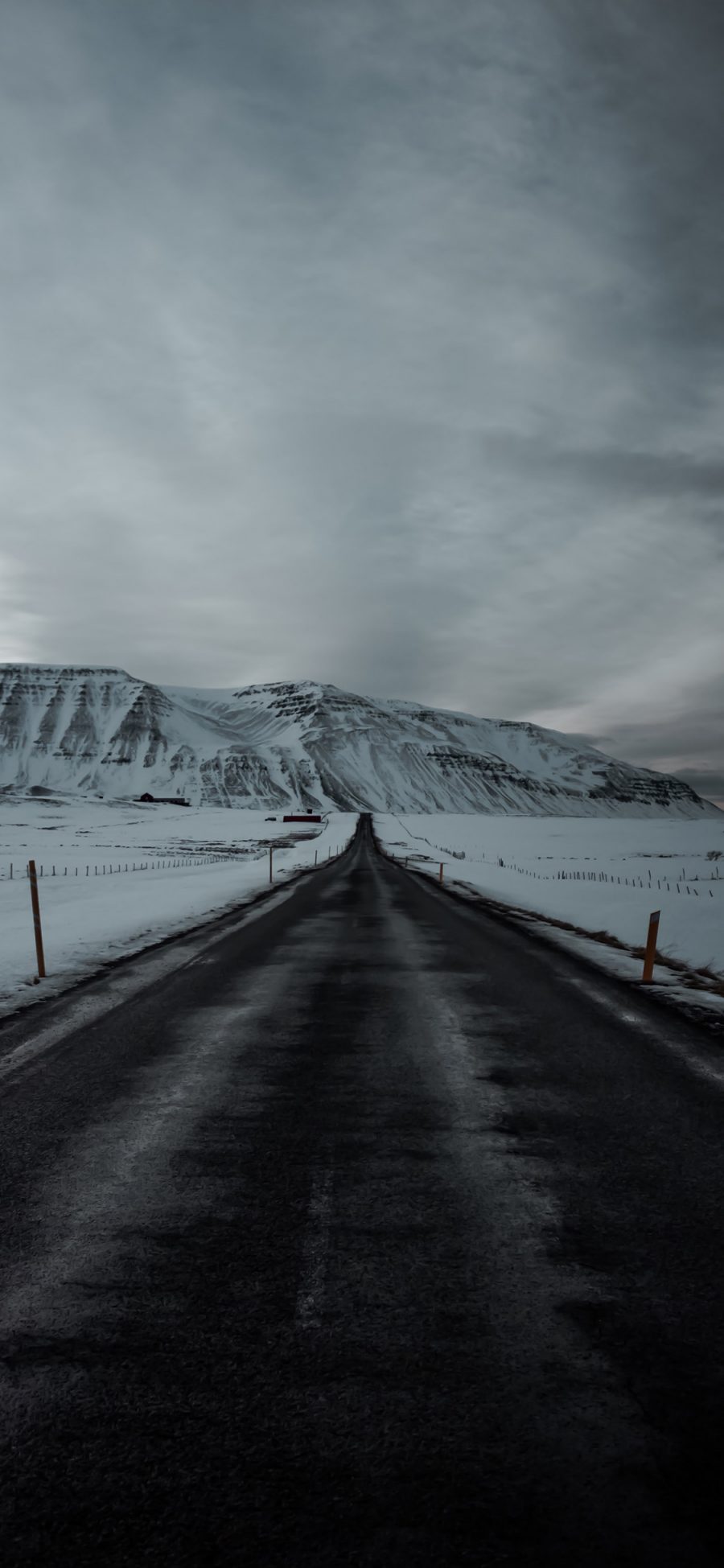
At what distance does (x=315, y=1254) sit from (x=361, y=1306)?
418 millimetres

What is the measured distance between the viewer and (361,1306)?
2930 millimetres

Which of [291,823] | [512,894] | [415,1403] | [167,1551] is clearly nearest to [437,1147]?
[415,1403]

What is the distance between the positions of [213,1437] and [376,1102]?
2993 millimetres

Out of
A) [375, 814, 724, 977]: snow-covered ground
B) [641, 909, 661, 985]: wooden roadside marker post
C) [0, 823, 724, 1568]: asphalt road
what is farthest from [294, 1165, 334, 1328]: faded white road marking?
[375, 814, 724, 977]: snow-covered ground

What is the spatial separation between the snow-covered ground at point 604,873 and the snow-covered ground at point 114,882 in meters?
7.90

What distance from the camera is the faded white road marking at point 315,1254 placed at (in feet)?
9.47

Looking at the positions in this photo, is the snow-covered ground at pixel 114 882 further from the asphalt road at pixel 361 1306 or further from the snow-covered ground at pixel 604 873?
the snow-covered ground at pixel 604 873

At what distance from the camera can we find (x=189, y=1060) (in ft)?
20.2

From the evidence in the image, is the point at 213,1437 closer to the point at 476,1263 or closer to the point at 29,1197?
the point at 476,1263

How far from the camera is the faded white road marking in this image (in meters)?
2.89

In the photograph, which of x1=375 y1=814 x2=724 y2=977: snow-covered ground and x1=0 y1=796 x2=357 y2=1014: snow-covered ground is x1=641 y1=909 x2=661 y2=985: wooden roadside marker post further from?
x1=0 y1=796 x2=357 y2=1014: snow-covered ground

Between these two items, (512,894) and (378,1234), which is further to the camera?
(512,894)

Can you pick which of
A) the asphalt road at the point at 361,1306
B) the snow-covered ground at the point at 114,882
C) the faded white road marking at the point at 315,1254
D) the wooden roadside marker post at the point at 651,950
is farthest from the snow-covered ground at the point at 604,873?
the faded white road marking at the point at 315,1254

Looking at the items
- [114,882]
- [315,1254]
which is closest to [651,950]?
[315,1254]
